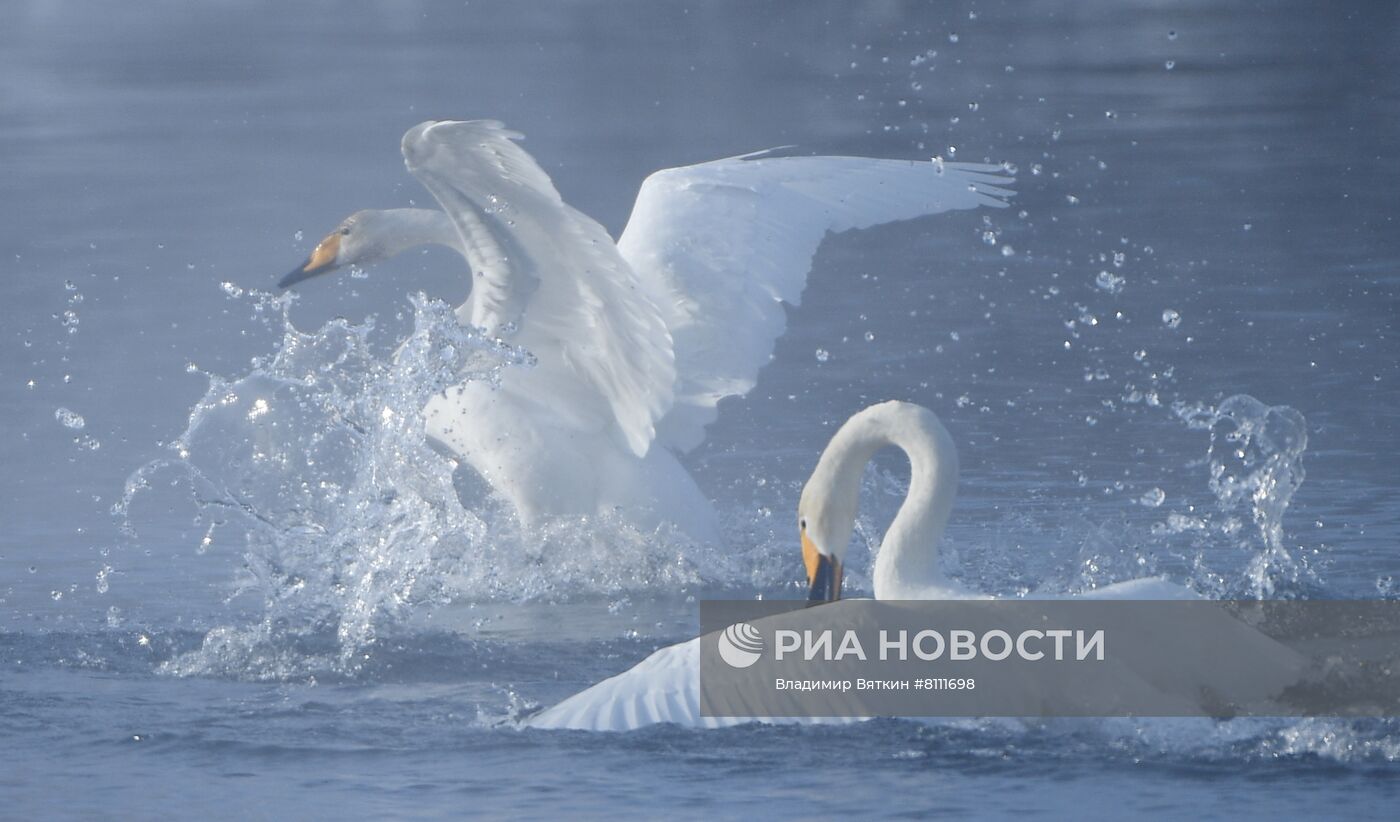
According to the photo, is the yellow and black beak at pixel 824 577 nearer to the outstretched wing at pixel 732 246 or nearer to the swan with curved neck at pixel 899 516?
the swan with curved neck at pixel 899 516

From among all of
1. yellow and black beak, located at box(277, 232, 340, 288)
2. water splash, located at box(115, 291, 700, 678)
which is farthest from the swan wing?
yellow and black beak, located at box(277, 232, 340, 288)

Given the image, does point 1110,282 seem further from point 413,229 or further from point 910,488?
point 910,488

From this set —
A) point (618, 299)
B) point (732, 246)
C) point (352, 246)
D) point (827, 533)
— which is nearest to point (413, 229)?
point (352, 246)

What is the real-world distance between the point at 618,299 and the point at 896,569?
1.88m

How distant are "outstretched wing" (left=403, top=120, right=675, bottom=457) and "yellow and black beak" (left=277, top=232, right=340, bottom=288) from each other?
149 cm

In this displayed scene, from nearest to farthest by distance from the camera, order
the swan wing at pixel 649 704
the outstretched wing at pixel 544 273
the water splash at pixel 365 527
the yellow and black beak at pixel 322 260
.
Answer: the swan wing at pixel 649 704 → the water splash at pixel 365 527 → the outstretched wing at pixel 544 273 → the yellow and black beak at pixel 322 260

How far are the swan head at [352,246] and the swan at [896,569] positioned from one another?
135 inches

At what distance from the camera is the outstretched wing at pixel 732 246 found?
757 cm

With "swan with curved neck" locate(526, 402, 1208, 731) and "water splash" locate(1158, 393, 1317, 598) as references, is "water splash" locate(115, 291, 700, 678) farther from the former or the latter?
"water splash" locate(1158, 393, 1317, 598)

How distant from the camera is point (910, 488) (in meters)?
5.48

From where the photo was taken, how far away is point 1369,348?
31.6 feet

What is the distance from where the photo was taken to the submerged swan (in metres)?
6.62

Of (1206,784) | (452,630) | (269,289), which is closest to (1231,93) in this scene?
(269,289)

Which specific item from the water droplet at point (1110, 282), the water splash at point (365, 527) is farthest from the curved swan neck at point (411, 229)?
the water droplet at point (1110, 282)
